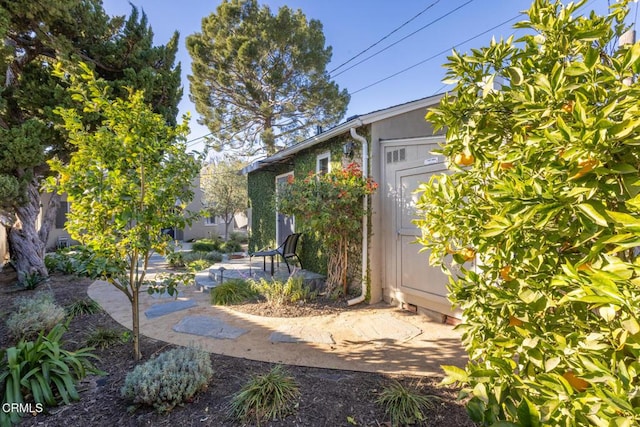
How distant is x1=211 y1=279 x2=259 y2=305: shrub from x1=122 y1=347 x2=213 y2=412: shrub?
277 centimetres

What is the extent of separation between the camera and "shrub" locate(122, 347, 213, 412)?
224 cm

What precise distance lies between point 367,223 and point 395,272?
3.07 ft

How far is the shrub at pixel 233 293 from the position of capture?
208 inches

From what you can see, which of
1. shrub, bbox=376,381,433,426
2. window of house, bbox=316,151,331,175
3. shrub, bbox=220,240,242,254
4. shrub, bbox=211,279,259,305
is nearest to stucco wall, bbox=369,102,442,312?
window of house, bbox=316,151,331,175

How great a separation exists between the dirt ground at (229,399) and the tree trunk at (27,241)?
4.51 metres

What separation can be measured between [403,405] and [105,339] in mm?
3307

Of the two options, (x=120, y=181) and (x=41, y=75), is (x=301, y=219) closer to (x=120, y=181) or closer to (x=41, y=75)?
(x=120, y=181)

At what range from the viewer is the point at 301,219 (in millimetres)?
5289

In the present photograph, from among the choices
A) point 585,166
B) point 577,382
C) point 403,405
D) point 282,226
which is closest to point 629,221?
point 585,166

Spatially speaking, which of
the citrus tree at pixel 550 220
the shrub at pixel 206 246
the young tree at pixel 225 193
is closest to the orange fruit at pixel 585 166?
the citrus tree at pixel 550 220

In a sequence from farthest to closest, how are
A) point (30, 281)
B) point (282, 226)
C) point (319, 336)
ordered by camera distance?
point (282, 226) < point (30, 281) < point (319, 336)

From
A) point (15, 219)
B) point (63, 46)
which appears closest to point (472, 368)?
point (63, 46)

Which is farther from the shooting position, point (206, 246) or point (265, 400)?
point (206, 246)

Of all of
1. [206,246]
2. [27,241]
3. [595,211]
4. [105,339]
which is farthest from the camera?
[206,246]
